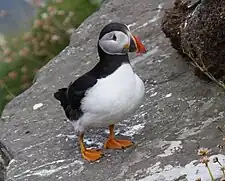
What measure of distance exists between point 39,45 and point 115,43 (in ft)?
13.0

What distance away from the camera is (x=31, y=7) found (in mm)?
9281

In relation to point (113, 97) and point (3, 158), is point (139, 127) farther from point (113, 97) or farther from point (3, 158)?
point (3, 158)

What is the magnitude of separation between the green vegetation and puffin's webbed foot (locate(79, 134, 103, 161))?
3.38m

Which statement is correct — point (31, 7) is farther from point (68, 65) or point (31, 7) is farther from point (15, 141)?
point (15, 141)

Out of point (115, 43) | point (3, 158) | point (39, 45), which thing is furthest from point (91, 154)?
point (39, 45)

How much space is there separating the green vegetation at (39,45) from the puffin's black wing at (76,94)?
3333 mm

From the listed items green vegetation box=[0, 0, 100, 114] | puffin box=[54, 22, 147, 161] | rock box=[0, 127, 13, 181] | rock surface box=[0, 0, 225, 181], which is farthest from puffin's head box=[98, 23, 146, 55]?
green vegetation box=[0, 0, 100, 114]

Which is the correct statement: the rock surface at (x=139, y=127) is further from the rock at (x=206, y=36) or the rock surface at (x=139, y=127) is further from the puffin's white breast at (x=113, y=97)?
the puffin's white breast at (x=113, y=97)

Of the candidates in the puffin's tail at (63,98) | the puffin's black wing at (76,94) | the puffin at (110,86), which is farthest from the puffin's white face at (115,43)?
the puffin's tail at (63,98)

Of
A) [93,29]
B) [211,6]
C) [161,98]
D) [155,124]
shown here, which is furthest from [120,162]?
[93,29]

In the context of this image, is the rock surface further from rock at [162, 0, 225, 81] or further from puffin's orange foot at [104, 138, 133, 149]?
rock at [162, 0, 225, 81]

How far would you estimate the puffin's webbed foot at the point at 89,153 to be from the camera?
4.51 m

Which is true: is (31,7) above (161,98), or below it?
below

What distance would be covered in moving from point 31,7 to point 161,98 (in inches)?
177
